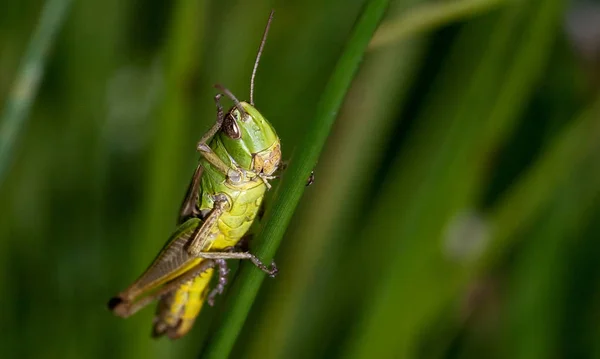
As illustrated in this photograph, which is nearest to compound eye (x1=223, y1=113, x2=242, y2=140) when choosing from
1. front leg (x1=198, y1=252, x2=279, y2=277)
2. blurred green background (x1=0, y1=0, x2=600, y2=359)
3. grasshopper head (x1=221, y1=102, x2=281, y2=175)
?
grasshopper head (x1=221, y1=102, x2=281, y2=175)

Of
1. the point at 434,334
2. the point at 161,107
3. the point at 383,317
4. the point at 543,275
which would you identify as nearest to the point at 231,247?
the point at 161,107

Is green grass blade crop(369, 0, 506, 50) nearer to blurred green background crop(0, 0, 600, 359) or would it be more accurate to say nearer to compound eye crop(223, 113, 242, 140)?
blurred green background crop(0, 0, 600, 359)

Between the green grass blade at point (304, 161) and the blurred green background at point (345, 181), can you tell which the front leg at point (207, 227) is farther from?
the green grass blade at point (304, 161)

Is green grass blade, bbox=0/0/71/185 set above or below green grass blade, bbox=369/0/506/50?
below

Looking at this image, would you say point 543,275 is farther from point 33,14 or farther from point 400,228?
point 33,14

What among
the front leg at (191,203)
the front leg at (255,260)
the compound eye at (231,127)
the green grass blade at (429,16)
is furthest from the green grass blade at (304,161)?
the front leg at (191,203)

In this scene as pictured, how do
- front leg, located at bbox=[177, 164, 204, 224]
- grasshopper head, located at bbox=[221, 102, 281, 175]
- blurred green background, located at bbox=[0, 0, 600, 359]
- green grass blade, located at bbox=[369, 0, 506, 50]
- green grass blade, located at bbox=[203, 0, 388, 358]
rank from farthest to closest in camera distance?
1. blurred green background, located at bbox=[0, 0, 600, 359]
2. front leg, located at bbox=[177, 164, 204, 224]
3. grasshopper head, located at bbox=[221, 102, 281, 175]
4. green grass blade, located at bbox=[369, 0, 506, 50]
5. green grass blade, located at bbox=[203, 0, 388, 358]
